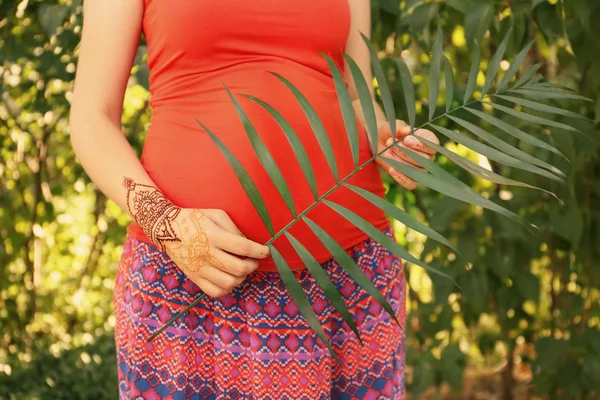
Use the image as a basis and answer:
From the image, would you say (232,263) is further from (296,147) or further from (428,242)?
(428,242)

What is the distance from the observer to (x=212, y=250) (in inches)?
32.2

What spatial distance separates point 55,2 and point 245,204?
128 centimetres

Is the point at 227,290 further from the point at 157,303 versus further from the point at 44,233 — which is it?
the point at 44,233

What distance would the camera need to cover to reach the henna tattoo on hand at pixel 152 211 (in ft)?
2.80

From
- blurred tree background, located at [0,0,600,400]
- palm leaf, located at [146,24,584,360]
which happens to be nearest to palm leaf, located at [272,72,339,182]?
palm leaf, located at [146,24,584,360]

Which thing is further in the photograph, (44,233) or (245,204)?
(44,233)

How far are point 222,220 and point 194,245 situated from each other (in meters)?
0.05

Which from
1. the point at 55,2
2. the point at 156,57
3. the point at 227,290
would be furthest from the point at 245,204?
the point at 55,2

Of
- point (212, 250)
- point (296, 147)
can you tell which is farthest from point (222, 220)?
point (296, 147)

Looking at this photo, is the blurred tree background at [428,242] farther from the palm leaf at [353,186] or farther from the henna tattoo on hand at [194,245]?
the henna tattoo on hand at [194,245]

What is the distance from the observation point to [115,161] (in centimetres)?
90

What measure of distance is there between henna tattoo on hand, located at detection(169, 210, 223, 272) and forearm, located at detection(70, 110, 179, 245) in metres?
0.04

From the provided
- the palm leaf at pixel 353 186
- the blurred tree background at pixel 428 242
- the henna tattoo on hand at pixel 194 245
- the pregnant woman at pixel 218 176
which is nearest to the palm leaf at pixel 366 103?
the palm leaf at pixel 353 186

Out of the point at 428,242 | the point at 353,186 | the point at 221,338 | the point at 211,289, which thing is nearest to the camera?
the point at 353,186
